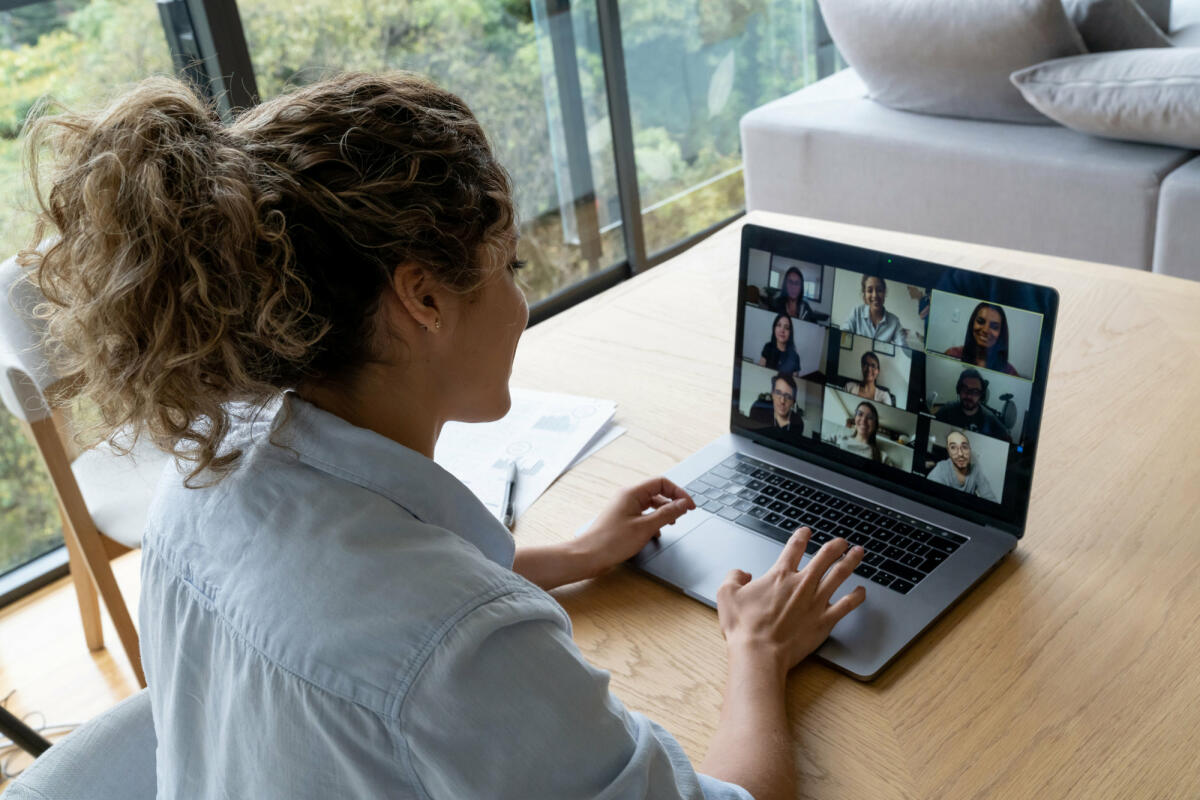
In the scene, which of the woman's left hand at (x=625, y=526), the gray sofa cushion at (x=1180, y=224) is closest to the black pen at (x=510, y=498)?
the woman's left hand at (x=625, y=526)

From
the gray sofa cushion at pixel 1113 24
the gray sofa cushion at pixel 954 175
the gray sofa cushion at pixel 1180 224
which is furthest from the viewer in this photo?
the gray sofa cushion at pixel 1113 24

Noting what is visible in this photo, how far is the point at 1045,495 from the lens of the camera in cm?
99

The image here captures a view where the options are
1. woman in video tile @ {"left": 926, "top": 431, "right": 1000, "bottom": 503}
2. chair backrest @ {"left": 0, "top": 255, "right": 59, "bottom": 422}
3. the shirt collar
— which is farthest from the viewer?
chair backrest @ {"left": 0, "top": 255, "right": 59, "bottom": 422}

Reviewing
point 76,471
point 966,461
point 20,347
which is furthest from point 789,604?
point 76,471

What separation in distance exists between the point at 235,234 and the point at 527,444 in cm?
59

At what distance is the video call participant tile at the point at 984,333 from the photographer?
0.87 metres

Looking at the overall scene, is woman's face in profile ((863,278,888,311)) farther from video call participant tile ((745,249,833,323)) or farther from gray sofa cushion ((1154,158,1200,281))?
gray sofa cushion ((1154,158,1200,281))

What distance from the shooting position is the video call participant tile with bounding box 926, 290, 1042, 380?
2.87 feet

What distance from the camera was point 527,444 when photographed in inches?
47.5

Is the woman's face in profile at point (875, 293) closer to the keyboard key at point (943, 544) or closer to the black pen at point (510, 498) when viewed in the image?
the keyboard key at point (943, 544)

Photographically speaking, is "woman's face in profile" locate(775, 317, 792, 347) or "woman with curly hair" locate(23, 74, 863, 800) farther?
"woman's face in profile" locate(775, 317, 792, 347)

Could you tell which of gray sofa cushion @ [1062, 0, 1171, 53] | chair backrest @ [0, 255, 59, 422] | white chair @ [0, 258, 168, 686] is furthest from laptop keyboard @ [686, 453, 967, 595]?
gray sofa cushion @ [1062, 0, 1171, 53]

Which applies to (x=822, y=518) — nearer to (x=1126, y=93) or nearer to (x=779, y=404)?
(x=779, y=404)

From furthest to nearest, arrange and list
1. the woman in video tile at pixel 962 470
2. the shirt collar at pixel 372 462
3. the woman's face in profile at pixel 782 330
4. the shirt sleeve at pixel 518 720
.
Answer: the woman's face in profile at pixel 782 330 < the woman in video tile at pixel 962 470 < the shirt collar at pixel 372 462 < the shirt sleeve at pixel 518 720
